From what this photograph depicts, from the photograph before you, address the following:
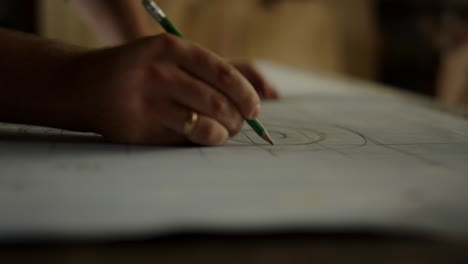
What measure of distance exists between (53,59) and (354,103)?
63 cm

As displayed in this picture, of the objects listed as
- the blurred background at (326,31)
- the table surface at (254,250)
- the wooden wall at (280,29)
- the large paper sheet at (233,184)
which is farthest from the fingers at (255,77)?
the wooden wall at (280,29)

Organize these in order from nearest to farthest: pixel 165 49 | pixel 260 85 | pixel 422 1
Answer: pixel 165 49 → pixel 260 85 → pixel 422 1

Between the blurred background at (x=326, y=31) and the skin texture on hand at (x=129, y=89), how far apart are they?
183cm

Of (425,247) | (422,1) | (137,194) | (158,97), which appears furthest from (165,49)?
(422,1)

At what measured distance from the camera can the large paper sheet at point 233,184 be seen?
0.30 meters

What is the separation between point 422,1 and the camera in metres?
2.54

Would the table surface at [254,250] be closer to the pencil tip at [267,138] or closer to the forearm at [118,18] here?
the pencil tip at [267,138]

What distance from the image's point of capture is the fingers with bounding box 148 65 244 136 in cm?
46

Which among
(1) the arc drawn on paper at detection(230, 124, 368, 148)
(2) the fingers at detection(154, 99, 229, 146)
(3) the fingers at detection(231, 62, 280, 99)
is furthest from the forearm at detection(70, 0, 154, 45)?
(2) the fingers at detection(154, 99, 229, 146)

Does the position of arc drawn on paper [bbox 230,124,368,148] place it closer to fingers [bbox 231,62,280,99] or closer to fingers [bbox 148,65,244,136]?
fingers [bbox 148,65,244,136]

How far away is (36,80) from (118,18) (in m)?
0.53

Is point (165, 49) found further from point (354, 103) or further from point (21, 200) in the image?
point (354, 103)

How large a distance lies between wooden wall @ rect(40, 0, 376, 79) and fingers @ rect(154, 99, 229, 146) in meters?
2.03

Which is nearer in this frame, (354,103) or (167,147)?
(167,147)
